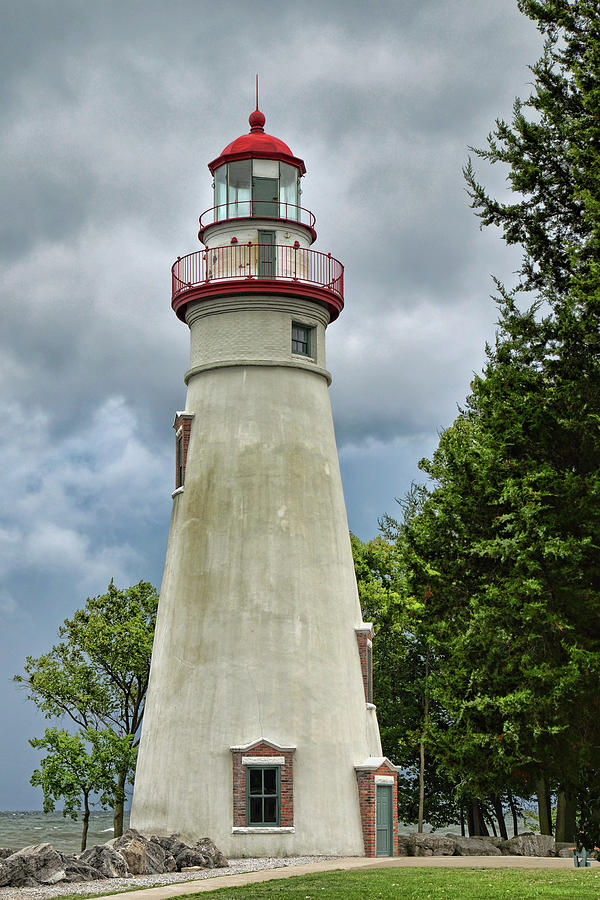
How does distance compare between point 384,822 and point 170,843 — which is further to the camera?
point 384,822

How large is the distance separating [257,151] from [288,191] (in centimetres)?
138

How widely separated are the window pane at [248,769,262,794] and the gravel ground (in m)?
1.66

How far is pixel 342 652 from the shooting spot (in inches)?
1097

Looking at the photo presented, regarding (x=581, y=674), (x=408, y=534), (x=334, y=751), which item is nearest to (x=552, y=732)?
(x=581, y=674)

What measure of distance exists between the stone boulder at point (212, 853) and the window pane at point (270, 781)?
6.57ft

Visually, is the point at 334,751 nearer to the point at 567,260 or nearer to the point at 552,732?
the point at 552,732

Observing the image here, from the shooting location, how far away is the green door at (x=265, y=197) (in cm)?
3030

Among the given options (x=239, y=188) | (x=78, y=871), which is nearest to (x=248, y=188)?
(x=239, y=188)

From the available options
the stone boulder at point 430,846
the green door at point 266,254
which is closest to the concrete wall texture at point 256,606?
the green door at point 266,254

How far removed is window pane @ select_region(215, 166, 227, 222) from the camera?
3056cm

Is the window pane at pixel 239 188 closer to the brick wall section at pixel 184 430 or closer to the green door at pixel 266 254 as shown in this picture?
the green door at pixel 266 254

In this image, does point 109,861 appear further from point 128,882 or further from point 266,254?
point 266,254

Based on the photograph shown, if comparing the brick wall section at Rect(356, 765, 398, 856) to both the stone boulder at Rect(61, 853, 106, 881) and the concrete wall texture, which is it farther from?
the stone boulder at Rect(61, 853, 106, 881)

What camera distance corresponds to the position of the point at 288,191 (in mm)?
30656
